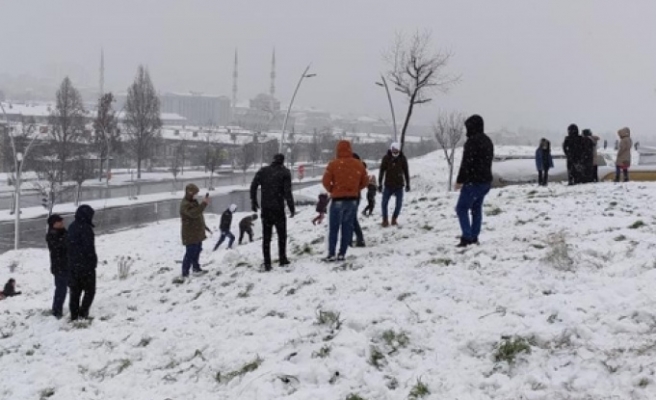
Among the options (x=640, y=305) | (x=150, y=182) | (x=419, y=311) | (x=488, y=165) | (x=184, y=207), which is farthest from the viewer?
(x=150, y=182)

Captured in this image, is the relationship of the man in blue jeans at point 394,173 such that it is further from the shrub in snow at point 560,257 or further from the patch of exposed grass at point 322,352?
the patch of exposed grass at point 322,352

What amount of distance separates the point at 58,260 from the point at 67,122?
55399mm

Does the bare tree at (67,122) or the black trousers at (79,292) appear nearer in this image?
the black trousers at (79,292)

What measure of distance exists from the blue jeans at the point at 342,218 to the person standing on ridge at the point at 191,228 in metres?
2.77

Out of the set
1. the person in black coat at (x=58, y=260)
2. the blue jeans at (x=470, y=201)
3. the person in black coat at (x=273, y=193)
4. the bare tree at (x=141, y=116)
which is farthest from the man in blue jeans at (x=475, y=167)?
the bare tree at (x=141, y=116)

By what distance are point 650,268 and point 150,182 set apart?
67021 mm

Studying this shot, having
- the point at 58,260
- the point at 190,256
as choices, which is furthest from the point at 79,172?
the point at 58,260

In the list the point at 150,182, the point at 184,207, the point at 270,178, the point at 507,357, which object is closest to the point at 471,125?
the point at 270,178

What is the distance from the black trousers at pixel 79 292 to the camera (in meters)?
8.30

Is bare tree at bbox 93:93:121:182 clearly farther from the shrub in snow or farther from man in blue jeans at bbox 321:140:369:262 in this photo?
the shrub in snow

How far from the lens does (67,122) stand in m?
59.0

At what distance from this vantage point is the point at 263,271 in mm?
9039

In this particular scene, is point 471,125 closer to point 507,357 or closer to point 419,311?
point 419,311

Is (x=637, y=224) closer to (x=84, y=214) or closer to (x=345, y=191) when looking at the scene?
(x=345, y=191)
